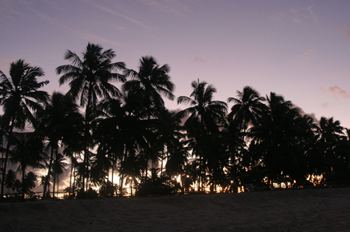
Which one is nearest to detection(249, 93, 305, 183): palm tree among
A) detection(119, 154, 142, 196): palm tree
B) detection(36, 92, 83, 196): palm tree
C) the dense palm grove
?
the dense palm grove

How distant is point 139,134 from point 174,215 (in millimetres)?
11612

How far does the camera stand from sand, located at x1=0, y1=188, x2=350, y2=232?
14227mm

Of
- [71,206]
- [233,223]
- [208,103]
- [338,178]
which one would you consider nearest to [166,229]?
[233,223]

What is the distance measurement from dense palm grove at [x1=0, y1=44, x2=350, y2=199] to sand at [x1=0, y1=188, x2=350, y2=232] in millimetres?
3811

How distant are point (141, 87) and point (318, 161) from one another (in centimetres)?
2730

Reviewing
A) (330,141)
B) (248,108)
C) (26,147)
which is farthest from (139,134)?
(330,141)

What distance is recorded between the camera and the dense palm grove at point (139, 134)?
24.8 meters

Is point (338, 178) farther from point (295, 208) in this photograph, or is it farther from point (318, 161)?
point (295, 208)

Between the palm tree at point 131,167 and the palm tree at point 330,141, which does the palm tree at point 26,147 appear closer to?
the palm tree at point 131,167

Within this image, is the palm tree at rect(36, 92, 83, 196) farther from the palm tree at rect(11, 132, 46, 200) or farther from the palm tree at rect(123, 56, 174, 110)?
the palm tree at rect(123, 56, 174, 110)

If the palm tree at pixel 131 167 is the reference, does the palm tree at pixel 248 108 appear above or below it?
above

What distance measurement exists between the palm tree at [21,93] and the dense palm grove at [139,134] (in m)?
0.08

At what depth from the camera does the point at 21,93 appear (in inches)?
950

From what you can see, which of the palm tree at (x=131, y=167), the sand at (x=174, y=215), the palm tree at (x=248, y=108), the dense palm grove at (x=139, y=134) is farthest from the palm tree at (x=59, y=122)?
the palm tree at (x=248, y=108)
